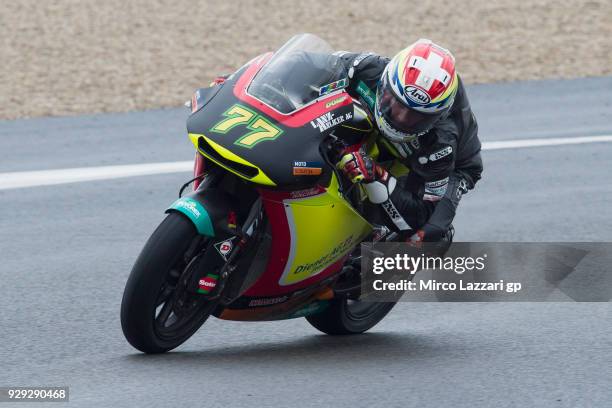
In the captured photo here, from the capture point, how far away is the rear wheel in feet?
17.1

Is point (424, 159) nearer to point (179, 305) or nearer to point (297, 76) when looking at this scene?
point (297, 76)

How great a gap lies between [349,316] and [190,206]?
5.02 ft

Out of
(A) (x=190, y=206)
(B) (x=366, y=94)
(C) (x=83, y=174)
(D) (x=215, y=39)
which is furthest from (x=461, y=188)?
(D) (x=215, y=39)

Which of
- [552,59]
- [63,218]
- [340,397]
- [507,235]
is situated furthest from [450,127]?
[552,59]

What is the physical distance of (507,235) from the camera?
29.1ft

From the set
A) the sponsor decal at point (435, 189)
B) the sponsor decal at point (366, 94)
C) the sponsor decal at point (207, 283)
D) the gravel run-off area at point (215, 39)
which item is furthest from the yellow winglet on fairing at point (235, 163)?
the gravel run-off area at point (215, 39)

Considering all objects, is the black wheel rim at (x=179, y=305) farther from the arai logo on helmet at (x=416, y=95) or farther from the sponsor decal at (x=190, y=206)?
the arai logo on helmet at (x=416, y=95)

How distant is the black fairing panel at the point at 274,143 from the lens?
529cm

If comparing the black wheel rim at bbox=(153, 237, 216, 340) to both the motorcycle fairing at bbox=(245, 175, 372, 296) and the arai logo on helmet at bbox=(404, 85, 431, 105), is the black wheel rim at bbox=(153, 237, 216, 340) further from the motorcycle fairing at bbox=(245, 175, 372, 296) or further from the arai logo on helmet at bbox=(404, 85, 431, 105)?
the arai logo on helmet at bbox=(404, 85, 431, 105)

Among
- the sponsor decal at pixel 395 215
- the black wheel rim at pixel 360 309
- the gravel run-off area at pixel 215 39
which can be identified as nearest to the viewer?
the sponsor decal at pixel 395 215

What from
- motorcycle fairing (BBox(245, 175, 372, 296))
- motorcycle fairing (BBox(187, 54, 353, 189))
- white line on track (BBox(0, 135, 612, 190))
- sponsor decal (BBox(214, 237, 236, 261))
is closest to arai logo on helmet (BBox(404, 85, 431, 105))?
motorcycle fairing (BBox(187, 54, 353, 189))

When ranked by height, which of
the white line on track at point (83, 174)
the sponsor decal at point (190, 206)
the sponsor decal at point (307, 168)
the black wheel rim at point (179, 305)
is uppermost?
the sponsor decal at point (307, 168)

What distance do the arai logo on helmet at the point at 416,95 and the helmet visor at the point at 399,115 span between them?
47 mm

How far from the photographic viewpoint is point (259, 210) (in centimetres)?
554
